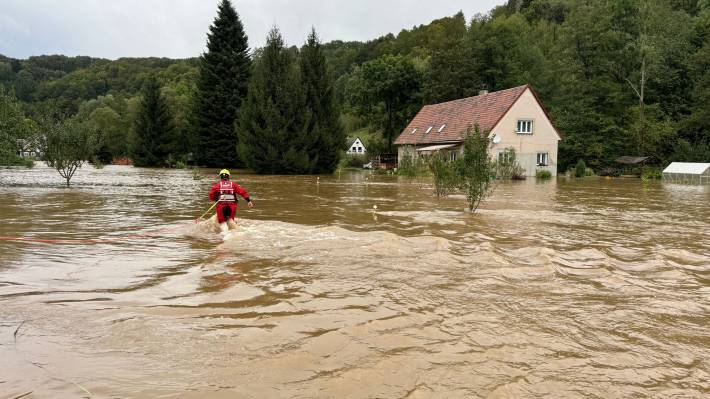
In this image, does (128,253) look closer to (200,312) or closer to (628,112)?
(200,312)

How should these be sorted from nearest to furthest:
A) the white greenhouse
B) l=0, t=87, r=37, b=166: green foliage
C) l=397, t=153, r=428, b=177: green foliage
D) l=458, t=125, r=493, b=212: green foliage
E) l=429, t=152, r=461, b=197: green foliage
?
1. l=458, t=125, r=493, b=212: green foliage
2. l=429, t=152, r=461, b=197: green foliage
3. l=0, t=87, r=37, b=166: green foliage
4. the white greenhouse
5. l=397, t=153, r=428, b=177: green foliage

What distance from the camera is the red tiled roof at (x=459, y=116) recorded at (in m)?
41.2

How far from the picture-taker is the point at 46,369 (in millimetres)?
4215

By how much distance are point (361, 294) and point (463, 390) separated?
2765 millimetres

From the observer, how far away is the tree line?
4034 cm

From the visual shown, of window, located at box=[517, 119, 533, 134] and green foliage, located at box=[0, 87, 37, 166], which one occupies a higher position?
window, located at box=[517, 119, 533, 134]

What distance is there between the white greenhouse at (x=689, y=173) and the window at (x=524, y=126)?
10.2 meters

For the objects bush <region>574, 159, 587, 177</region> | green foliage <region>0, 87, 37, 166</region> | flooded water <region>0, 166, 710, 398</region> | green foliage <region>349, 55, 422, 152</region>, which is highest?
green foliage <region>349, 55, 422, 152</region>

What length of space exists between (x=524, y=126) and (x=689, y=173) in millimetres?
11822

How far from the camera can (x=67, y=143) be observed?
954 inches

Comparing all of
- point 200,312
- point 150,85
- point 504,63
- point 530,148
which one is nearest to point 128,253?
point 200,312

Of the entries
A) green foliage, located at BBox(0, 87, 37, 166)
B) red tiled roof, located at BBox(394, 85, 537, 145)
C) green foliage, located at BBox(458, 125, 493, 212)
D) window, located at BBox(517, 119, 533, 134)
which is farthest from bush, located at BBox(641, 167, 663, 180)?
green foliage, located at BBox(0, 87, 37, 166)

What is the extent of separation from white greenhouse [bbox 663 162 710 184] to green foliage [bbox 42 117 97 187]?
37211 mm

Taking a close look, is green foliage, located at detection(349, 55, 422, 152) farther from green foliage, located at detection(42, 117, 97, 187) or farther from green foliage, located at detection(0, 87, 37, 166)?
green foliage, located at detection(0, 87, 37, 166)
